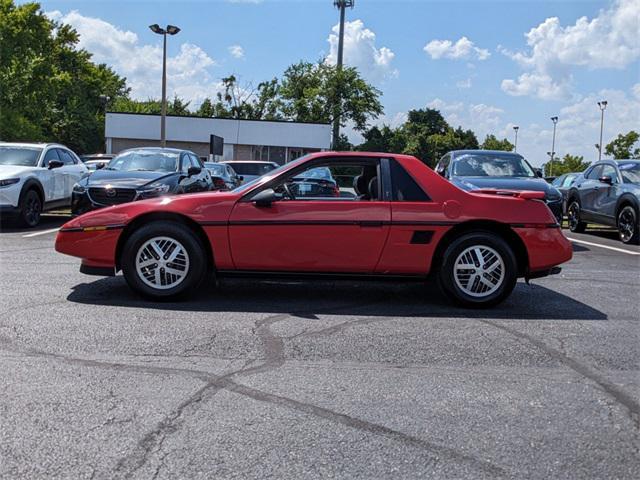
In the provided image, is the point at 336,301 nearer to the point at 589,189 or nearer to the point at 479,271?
the point at 479,271

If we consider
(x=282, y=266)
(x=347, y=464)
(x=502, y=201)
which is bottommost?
(x=347, y=464)

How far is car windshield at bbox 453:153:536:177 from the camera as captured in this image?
10961mm

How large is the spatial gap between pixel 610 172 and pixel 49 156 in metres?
11.8

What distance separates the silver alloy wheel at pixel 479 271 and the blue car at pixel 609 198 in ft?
24.2

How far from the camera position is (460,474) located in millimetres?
2715

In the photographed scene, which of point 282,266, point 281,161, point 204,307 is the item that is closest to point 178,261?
point 204,307

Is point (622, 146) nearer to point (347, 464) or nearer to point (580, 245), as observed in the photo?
point (580, 245)

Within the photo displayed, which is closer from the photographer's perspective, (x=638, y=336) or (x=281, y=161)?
(x=638, y=336)

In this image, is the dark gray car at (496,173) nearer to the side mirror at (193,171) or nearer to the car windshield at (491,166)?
the car windshield at (491,166)

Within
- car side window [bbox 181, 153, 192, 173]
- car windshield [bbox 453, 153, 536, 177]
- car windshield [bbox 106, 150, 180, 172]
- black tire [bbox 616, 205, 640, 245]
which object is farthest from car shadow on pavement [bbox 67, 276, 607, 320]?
black tire [bbox 616, 205, 640, 245]

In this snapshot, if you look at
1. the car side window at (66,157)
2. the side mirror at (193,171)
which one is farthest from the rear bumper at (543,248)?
the car side window at (66,157)

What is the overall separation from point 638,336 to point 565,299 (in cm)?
144

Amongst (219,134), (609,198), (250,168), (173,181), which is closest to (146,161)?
(173,181)

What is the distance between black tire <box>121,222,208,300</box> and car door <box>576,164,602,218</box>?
10386 mm
